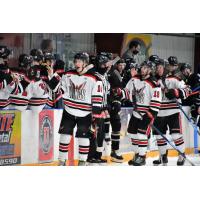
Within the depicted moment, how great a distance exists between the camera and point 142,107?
6.22 metres

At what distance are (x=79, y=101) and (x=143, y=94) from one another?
0.67 m

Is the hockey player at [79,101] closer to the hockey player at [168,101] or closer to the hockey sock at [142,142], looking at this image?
the hockey sock at [142,142]

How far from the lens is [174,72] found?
20.8 feet

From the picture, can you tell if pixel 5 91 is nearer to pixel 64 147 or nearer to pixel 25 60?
pixel 25 60

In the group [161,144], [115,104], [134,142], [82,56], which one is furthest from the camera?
[161,144]

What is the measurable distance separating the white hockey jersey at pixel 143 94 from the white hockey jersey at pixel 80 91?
382 mm

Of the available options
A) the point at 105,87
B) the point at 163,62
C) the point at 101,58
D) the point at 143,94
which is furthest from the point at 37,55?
the point at 163,62

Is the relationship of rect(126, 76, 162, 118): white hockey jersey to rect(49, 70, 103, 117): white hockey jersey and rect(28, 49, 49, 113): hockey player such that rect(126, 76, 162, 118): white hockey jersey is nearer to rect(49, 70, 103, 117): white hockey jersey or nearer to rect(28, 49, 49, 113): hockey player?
rect(49, 70, 103, 117): white hockey jersey

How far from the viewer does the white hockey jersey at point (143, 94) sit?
6211 mm

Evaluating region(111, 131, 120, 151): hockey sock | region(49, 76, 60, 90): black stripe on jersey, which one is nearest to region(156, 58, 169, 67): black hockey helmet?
region(111, 131, 120, 151): hockey sock

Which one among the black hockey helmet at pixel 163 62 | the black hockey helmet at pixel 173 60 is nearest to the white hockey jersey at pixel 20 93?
the black hockey helmet at pixel 163 62

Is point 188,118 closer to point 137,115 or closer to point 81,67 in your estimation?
point 137,115

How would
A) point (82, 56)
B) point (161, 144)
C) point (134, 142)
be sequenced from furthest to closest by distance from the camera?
1. point (161, 144)
2. point (134, 142)
3. point (82, 56)

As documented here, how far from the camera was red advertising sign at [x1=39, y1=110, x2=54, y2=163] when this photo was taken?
6.01 m
